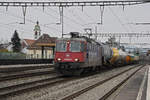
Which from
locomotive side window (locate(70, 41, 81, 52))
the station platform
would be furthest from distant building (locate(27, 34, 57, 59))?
the station platform

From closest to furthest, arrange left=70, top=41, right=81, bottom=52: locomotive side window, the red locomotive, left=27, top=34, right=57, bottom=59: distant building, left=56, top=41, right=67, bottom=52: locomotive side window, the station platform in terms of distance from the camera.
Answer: the station platform
the red locomotive
left=70, top=41, right=81, bottom=52: locomotive side window
left=56, top=41, right=67, bottom=52: locomotive side window
left=27, top=34, right=57, bottom=59: distant building

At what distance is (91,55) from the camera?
2322cm

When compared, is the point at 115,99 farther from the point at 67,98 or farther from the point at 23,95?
the point at 23,95

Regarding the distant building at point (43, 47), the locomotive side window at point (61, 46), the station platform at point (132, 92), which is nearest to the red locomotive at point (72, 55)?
the locomotive side window at point (61, 46)

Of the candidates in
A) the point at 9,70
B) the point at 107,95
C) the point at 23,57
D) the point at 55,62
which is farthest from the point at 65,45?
the point at 23,57

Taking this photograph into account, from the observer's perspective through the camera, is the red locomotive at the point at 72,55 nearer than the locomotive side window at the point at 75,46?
Yes

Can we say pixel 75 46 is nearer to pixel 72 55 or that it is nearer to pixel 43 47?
pixel 72 55

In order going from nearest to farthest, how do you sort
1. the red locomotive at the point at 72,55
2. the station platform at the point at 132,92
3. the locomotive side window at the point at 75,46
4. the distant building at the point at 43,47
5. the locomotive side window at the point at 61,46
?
the station platform at the point at 132,92
the red locomotive at the point at 72,55
the locomotive side window at the point at 75,46
the locomotive side window at the point at 61,46
the distant building at the point at 43,47

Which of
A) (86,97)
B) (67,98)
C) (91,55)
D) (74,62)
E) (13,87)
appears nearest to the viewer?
(67,98)

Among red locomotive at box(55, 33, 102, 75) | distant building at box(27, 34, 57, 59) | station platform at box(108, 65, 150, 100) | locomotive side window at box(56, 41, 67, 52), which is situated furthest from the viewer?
distant building at box(27, 34, 57, 59)

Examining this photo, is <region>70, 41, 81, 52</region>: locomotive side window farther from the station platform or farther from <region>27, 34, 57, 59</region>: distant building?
<region>27, 34, 57, 59</region>: distant building

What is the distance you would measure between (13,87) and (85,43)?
8.45 meters

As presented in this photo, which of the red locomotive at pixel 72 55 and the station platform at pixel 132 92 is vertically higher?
the red locomotive at pixel 72 55

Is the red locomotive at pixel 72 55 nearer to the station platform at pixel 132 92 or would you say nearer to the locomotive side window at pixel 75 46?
the locomotive side window at pixel 75 46
